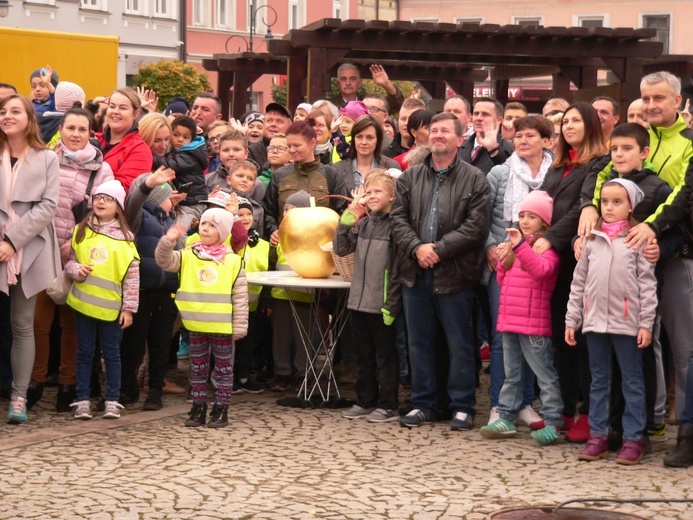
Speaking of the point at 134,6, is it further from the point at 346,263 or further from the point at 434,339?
the point at 434,339

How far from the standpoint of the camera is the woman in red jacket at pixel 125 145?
31.1 feet

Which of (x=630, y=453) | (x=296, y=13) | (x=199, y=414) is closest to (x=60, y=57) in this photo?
(x=199, y=414)

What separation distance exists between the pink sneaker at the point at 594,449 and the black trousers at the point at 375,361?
1.61 metres

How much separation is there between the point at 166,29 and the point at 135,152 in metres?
38.7

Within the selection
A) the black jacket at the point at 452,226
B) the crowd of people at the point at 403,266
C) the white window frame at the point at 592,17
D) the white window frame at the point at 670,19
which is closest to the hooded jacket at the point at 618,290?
the crowd of people at the point at 403,266

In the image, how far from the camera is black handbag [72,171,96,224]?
9172 mm

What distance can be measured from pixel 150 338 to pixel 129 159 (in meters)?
1.27

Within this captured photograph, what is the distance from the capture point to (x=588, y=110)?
27.7 ft

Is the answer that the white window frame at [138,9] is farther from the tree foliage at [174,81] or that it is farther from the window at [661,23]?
the window at [661,23]

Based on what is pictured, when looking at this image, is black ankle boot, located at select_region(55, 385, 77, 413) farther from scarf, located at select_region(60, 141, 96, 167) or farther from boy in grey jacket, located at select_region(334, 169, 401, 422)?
boy in grey jacket, located at select_region(334, 169, 401, 422)

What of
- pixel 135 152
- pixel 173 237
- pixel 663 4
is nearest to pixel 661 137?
pixel 173 237

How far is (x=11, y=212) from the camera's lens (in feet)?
28.6

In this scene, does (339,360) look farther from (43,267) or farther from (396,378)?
(43,267)

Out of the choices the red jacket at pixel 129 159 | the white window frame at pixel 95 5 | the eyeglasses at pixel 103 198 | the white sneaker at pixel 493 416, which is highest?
the white window frame at pixel 95 5
